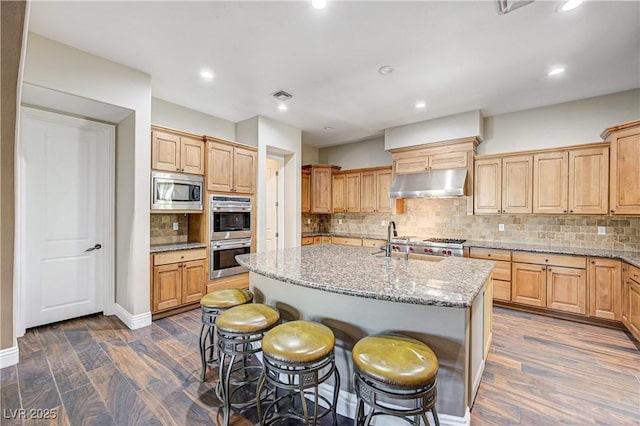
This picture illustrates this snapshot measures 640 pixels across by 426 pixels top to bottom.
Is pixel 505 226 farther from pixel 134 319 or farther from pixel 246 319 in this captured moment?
pixel 134 319

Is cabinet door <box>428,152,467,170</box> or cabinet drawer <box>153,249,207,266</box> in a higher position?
cabinet door <box>428,152,467,170</box>

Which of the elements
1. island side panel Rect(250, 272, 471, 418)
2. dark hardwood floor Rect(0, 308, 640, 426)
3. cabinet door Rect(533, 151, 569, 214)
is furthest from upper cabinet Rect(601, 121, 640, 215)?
island side panel Rect(250, 272, 471, 418)

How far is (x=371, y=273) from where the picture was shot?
202cm

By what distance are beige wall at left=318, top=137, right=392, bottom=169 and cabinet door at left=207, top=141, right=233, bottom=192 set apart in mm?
3082

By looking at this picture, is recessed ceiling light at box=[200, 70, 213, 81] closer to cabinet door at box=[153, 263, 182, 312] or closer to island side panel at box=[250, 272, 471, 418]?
cabinet door at box=[153, 263, 182, 312]

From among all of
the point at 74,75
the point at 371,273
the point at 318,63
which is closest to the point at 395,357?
the point at 371,273

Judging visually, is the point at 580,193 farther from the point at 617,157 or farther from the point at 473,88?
the point at 473,88

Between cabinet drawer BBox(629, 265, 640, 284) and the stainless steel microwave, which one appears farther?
the stainless steel microwave

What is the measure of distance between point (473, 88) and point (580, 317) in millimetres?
3253

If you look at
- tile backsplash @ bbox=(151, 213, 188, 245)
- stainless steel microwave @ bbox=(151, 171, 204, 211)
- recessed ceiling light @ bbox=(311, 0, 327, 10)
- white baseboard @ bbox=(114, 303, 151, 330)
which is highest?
recessed ceiling light @ bbox=(311, 0, 327, 10)

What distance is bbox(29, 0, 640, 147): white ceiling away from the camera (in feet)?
7.33

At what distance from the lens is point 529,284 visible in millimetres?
3779

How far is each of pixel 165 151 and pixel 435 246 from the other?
13.9 feet

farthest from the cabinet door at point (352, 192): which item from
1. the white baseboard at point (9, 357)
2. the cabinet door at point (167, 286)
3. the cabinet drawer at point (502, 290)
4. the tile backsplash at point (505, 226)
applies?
the white baseboard at point (9, 357)
